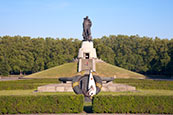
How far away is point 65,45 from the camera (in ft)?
235

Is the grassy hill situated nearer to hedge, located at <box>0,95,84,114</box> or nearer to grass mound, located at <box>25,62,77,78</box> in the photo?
grass mound, located at <box>25,62,77,78</box>

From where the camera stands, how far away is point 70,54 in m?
70.8

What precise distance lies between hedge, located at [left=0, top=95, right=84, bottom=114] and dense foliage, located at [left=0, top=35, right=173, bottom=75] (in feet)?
154

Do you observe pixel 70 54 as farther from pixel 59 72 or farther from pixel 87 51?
pixel 59 72

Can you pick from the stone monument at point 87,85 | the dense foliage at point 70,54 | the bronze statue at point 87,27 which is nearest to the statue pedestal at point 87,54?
the stone monument at point 87,85

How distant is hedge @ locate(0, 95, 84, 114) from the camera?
12.6m

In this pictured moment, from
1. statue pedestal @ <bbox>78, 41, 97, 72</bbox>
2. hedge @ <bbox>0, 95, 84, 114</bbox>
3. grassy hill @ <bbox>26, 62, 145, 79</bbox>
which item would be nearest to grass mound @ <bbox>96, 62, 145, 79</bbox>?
grassy hill @ <bbox>26, 62, 145, 79</bbox>

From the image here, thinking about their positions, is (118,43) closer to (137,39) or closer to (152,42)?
(137,39)

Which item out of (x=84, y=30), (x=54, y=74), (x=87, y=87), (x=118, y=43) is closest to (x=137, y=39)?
(x=118, y=43)

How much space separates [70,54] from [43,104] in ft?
191

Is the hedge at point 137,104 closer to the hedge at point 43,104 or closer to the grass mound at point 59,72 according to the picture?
the hedge at point 43,104

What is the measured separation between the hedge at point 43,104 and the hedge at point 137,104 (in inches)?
45.4

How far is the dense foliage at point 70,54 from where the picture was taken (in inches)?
2447

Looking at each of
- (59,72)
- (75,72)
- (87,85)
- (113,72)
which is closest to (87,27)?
(75,72)
